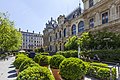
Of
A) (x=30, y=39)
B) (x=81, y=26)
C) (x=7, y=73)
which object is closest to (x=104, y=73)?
(x=7, y=73)

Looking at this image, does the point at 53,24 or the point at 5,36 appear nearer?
the point at 5,36

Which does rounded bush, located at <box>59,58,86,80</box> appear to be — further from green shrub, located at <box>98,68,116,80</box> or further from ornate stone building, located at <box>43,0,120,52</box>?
ornate stone building, located at <box>43,0,120,52</box>

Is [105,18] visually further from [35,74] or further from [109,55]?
[35,74]

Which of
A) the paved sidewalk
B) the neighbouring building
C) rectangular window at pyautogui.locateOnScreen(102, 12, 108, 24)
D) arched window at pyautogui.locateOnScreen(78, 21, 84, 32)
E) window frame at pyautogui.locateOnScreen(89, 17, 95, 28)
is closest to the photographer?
the paved sidewalk

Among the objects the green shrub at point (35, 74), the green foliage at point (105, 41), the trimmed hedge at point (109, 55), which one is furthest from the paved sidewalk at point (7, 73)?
the green foliage at point (105, 41)

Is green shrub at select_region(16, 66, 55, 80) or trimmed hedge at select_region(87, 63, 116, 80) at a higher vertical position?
green shrub at select_region(16, 66, 55, 80)

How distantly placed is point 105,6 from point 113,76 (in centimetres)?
2189

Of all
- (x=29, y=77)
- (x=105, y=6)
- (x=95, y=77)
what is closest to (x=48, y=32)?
(x=105, y=6)

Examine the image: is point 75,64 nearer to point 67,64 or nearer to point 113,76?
point 67,64

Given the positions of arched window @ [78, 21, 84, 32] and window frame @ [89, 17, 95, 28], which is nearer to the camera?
window frame @ [89, 17, 95, 28]

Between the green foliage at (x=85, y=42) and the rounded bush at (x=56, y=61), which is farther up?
the green foliage at (x=85, y=42)

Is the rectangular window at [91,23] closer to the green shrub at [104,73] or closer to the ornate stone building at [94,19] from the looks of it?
the ornate stone building at [94,19]

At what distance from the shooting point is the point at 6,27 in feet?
Answer: 120

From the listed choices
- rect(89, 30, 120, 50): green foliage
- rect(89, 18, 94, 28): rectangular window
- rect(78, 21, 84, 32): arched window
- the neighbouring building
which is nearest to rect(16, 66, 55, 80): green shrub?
rect(89, 30, 120, 50): green foliage
